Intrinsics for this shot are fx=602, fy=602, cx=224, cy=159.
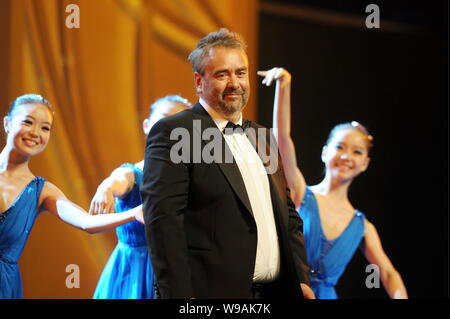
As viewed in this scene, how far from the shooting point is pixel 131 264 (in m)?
Result: 2.63

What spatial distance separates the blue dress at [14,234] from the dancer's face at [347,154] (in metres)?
1.58

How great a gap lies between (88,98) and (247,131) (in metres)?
1.20

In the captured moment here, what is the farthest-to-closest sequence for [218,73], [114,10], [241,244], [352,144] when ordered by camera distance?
1. [352,144]
2. [114,10]
3. [218,73]
4. [241,244]

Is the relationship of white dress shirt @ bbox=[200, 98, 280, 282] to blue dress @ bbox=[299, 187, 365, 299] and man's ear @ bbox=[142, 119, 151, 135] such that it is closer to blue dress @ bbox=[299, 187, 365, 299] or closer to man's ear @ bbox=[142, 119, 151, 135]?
man's ear @ bbox=[142, 119, 151, 135]

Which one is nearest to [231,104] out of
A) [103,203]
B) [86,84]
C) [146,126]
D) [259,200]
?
[259,200]

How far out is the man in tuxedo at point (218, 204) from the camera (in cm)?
172

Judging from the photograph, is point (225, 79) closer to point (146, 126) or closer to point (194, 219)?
point (194, 219)

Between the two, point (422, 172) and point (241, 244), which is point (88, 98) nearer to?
point (241, 244)

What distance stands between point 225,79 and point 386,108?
2.67 m

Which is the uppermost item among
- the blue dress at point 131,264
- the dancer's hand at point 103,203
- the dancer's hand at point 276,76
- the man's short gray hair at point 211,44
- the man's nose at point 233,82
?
the dancer's hand at point 276,76

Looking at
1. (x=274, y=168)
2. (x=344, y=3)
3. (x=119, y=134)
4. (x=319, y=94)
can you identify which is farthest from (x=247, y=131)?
(x=344, y=3)

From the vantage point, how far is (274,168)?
2.01 meters

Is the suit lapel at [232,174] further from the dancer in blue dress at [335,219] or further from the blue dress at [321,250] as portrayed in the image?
the blue dress at [321,250]

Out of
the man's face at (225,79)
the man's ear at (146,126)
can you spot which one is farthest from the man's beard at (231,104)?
the man's ear at (146,126)
